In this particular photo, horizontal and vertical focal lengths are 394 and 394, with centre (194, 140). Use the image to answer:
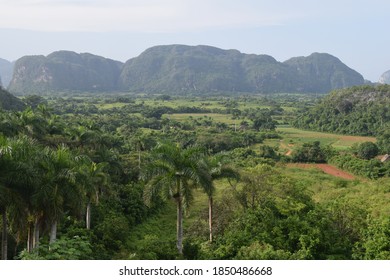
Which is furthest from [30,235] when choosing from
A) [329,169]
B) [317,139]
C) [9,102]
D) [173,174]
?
[9,102]

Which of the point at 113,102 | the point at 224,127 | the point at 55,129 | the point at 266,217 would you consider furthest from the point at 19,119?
the point at 113,102

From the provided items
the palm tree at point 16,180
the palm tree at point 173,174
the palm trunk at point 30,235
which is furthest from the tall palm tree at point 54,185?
the palm tree at point 173,174

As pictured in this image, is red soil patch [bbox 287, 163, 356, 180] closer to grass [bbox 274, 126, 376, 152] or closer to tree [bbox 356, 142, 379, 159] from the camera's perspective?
tree [bbox 356, 142, 379, 159]

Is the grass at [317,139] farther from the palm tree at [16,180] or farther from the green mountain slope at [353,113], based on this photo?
the palm tree at [16,180]

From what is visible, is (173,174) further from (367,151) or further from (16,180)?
(367,151)

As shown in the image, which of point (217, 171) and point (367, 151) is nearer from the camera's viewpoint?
point (217, 171)

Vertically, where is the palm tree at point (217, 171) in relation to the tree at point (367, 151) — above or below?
above

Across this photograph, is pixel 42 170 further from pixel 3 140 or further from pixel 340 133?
pixel 340 133

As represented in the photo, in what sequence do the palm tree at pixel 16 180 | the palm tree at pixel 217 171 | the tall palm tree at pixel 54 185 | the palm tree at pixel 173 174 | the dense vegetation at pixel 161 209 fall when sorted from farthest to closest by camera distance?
the palm tree at pixel 217 171 < the palm tree at pixel 173 174 < the tall palm tree at pixel 54 185 < the dense vegetation at pixel 161 209 < the palm tree at pixel 16 180

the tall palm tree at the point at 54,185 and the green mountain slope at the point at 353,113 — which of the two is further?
the green mountain slope at the point at 353,113
